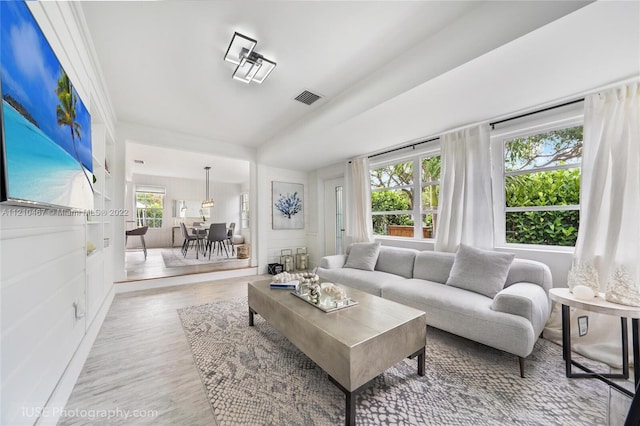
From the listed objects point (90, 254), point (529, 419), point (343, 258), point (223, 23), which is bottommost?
point (529, 419)

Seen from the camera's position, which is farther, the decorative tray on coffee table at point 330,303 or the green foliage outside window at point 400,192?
the green foliage outside window at point 400,192

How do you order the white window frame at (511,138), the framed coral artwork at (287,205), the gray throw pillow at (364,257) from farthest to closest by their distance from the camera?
the framed coral artwork at (287,205) < the gray throw pillow at (364,257) < the white window frame at (511,138)

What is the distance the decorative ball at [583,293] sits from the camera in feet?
5.35

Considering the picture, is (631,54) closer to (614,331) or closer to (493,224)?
(493,224)

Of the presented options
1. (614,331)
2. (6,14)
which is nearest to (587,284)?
(614,331)

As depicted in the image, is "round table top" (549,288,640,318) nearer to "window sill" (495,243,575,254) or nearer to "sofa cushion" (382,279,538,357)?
"sofa cushion" (382,279,538,357)

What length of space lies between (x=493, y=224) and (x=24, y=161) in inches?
143

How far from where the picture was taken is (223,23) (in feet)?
5.84

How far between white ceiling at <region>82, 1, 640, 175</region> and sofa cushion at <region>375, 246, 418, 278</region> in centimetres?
162

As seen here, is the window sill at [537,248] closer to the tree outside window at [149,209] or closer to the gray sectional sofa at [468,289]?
the gray sectional sofa at [468,289]

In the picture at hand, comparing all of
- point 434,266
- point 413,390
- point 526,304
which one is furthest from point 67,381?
point 434,266

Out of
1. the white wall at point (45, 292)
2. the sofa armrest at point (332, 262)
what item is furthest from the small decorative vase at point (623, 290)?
the white wall at point (45, 292)

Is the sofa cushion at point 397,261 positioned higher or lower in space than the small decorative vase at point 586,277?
lower

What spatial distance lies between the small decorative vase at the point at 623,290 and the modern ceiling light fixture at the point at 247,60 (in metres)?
3.05
